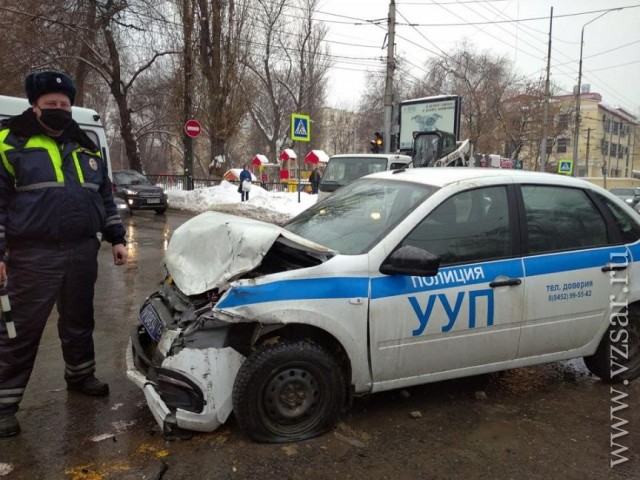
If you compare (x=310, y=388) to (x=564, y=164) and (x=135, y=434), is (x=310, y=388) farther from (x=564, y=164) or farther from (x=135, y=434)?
(x=564, y=164)

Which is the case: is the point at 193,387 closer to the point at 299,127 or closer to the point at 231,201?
the point at 299,127

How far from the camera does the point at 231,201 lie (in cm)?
2080

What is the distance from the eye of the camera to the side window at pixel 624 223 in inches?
152

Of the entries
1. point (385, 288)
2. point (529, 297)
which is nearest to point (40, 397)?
point (385, 288)

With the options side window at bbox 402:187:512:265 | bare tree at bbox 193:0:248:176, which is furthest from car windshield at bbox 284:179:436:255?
bare tree at bbox 193:0:248:176

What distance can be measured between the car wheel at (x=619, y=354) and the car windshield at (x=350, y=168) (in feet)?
26.4

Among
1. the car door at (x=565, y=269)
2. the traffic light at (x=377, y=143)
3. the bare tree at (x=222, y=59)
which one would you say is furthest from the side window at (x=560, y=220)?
the bare tree at (x=222, y=59)

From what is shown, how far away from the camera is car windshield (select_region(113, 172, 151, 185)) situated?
17984 millimetres

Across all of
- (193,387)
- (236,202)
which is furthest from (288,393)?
(236,202)

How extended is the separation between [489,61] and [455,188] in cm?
4250

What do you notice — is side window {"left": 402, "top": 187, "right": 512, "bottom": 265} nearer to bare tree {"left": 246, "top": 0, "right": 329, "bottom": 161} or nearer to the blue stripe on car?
the blue stripe on car

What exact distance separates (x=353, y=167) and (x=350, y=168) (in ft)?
0.25

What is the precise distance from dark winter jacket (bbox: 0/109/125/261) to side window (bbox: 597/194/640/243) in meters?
3.75

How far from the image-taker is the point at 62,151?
10.5 ft
